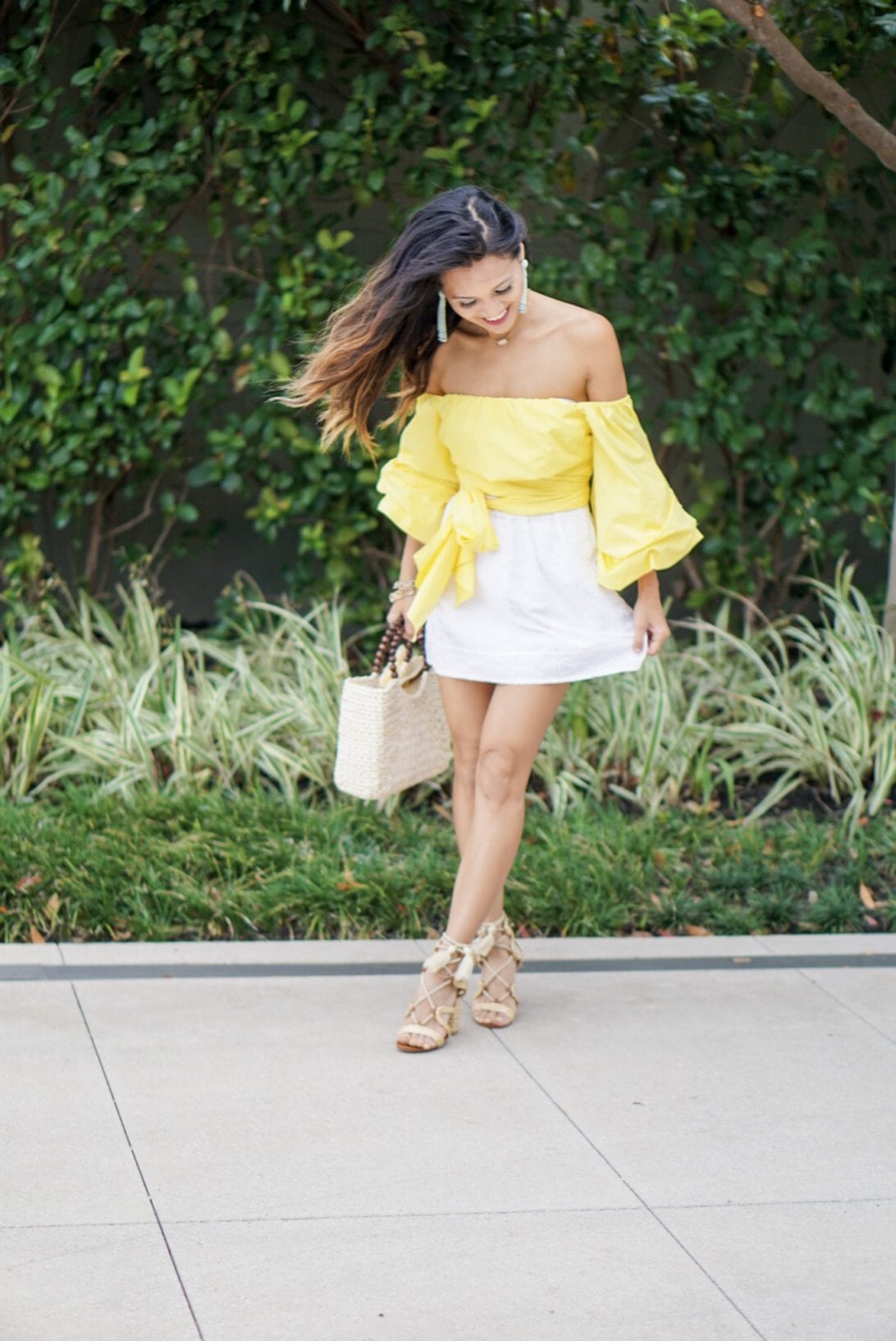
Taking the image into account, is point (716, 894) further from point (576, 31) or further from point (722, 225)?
point (576, 31)

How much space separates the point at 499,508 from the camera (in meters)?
3.93

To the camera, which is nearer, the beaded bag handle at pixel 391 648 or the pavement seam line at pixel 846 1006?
the pavement seam line at pixel 846 1006

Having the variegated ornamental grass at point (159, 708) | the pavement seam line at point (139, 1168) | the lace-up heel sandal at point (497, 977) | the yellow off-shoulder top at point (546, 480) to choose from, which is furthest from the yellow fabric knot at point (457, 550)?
the variegated ornamental grass at point (159, 708)

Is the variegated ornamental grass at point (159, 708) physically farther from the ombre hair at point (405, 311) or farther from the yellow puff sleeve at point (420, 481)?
the ombre hair at point (405, 311)

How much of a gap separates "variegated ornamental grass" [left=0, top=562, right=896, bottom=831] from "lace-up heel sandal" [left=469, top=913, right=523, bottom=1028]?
1302 millimetres

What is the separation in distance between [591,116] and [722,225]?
673 mm

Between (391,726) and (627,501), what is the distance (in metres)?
0.82

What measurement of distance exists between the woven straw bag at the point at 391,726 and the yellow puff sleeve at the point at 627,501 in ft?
2.06

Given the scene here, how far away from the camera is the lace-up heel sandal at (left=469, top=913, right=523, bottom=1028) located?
4.07 meters

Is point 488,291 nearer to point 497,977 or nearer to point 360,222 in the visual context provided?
point 497,977

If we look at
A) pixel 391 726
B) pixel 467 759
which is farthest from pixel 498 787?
pixel 391 726

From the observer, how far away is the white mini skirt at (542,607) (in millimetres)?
3902

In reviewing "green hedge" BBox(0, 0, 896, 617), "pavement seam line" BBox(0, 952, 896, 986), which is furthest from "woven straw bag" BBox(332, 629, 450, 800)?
"green hedge" BBox(0, 0, 896, 617)

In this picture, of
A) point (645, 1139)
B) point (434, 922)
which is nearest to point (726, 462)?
point (434, 922)
